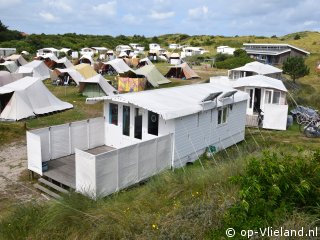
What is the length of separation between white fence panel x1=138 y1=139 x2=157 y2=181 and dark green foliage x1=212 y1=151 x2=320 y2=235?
4.63 metres

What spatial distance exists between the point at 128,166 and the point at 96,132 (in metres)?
3.81

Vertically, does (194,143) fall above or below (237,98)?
below

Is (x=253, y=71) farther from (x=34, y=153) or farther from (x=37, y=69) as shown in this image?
(x=37, y=69)

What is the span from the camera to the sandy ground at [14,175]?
10.2m

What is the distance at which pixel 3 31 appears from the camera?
275 feet

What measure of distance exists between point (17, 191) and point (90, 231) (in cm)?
514

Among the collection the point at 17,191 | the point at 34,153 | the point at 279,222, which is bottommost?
the point at 17,191

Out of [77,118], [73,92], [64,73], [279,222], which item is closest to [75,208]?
[279,222]

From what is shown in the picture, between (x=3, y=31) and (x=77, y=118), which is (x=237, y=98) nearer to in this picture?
(x=77, y=118)

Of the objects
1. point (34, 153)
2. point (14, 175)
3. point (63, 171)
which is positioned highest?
point (34, 153)

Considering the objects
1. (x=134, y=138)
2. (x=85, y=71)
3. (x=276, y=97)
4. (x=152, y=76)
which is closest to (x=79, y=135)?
(x=134, y=138)

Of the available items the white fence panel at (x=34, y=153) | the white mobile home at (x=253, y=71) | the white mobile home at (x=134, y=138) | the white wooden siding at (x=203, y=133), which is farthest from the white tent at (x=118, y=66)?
the white fence panel at (x=34, y=153)

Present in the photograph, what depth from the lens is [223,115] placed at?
14.5 metres

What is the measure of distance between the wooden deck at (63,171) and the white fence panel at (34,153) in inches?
14.8
